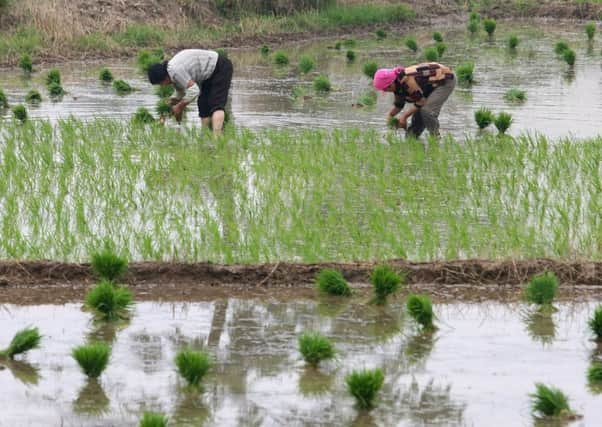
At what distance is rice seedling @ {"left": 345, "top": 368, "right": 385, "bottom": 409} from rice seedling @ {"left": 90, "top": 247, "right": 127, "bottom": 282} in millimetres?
1958

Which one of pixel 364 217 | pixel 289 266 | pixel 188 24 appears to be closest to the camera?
pixel 289 266

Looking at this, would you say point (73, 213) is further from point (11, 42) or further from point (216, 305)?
point (11, 42)

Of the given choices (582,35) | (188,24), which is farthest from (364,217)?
(582,35)

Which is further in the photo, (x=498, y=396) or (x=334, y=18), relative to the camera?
(x=334, y=18)

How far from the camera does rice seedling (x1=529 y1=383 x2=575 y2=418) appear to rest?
14.0 feet

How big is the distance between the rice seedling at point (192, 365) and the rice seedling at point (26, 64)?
36.0 ft

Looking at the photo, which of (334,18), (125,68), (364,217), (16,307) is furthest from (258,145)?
(334,18)

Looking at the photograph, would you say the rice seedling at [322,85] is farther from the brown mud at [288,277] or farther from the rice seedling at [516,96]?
the brown mud at [288,277]

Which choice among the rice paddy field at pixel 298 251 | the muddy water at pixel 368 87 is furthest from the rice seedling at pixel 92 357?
the muddy water at pixel 368 87

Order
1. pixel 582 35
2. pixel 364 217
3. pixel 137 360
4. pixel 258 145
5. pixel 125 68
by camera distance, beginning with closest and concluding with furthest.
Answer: pixel 137 360 → pixel 364 217 → pixel 258 145 → pixel 125 68 → pixel 582 35

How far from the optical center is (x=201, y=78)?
9.34m

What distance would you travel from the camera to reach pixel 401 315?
5.64 metres

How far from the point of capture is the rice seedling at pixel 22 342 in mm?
4832

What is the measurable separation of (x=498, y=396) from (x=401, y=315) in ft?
3.80
